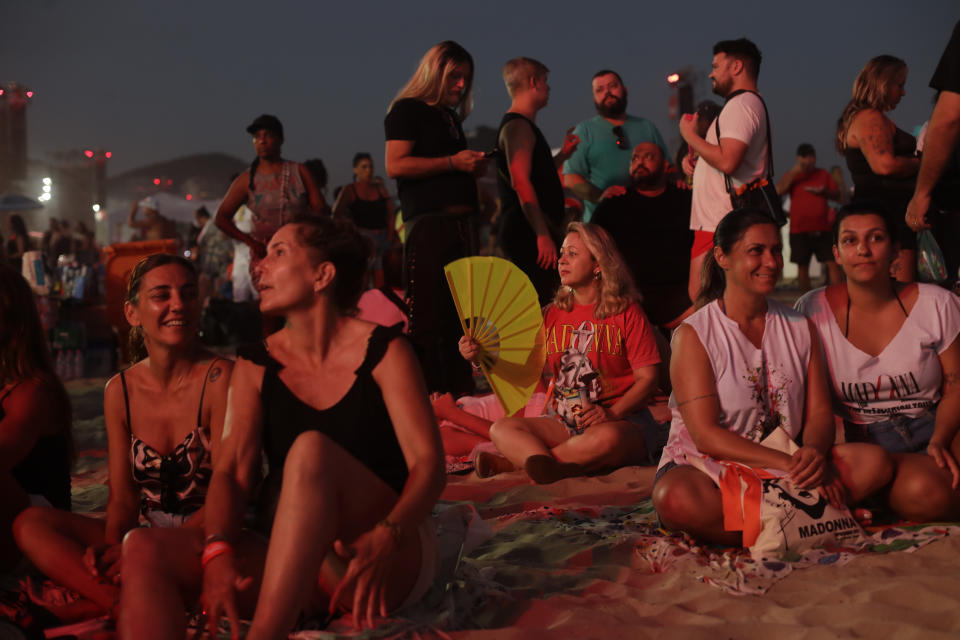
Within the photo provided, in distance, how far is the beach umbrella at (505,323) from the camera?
4078 mm

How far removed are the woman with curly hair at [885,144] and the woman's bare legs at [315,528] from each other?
306 centimetres

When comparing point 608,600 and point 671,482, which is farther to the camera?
Answer: point 671,482

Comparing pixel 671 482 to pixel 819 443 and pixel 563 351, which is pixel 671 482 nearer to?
pixel 819 443

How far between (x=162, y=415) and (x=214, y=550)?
2.26 ft

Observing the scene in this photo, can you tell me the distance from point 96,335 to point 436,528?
944 centimetres

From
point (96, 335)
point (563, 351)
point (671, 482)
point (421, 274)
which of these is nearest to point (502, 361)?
point (563, 351)

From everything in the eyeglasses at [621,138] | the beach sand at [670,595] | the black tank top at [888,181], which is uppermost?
the eyeglasses at [621,138]

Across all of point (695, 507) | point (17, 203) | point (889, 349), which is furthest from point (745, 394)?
point (17, 203)

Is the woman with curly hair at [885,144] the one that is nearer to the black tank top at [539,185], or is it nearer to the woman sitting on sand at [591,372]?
the woman sitting on sand at [591,372]

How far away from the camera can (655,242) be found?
5.18 meters

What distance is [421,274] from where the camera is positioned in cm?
451

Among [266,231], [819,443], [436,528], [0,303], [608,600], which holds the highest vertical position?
[266,231]

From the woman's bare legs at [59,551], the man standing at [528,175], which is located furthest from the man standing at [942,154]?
the woman's bare legs at [59,551]

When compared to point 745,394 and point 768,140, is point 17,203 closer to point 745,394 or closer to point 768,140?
point 768,140
